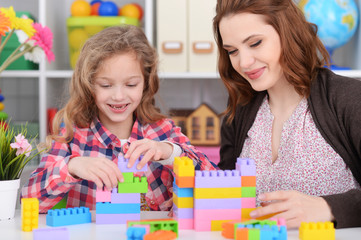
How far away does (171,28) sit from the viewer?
88.6 inches

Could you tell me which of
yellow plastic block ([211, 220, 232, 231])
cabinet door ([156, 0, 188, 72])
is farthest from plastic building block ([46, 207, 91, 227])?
cabinet door ([156, 0, 188, 72])

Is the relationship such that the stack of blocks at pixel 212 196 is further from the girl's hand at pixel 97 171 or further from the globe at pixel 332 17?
the globe at pixel 332 17

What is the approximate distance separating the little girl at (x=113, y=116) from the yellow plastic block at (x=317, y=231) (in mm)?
461

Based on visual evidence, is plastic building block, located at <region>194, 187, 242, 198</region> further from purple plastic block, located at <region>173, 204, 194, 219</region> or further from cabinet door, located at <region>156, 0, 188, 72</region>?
cabinet door, located at <region>156, 0, 188, 72</region>

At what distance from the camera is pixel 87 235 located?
85 cm

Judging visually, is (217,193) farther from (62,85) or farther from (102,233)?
(62,85)

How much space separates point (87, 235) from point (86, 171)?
7.5 inches

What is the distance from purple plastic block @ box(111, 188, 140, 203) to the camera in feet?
3.05

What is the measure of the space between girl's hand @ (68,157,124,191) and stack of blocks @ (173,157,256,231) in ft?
0.43

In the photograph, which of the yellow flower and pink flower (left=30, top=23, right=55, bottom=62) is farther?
pink flower (left=30, top=23, right=55, bottom=62)

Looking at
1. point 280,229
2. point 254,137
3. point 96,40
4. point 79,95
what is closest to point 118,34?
point 96,40

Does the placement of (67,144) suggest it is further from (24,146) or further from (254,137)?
(254,137)

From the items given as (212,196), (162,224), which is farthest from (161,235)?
(212,196)

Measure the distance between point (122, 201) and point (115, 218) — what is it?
0.03m
